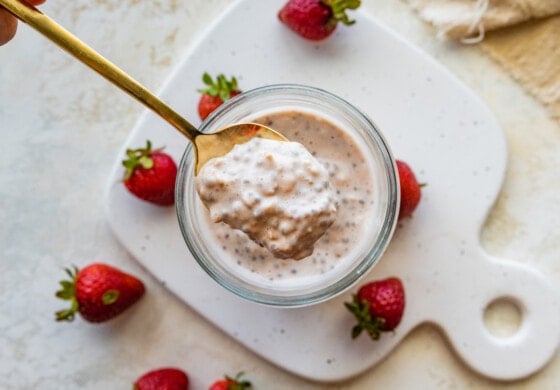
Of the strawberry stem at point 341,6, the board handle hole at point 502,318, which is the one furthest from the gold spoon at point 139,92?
the board handle hole at point 502,318

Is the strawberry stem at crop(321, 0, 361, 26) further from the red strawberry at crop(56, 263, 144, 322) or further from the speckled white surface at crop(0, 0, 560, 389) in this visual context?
the red strawberry at crop(56, 263, 144, 322)

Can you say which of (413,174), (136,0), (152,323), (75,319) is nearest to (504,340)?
(413,174)

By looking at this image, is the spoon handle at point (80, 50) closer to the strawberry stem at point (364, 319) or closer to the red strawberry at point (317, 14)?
the red strawberry at point (317, 14)

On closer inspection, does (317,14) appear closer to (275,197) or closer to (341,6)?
(341,6)

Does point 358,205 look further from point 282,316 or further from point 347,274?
point 282,316

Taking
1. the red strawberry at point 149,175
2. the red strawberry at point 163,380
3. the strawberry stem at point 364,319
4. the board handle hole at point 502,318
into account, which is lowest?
the board handle hole at point 502,318
